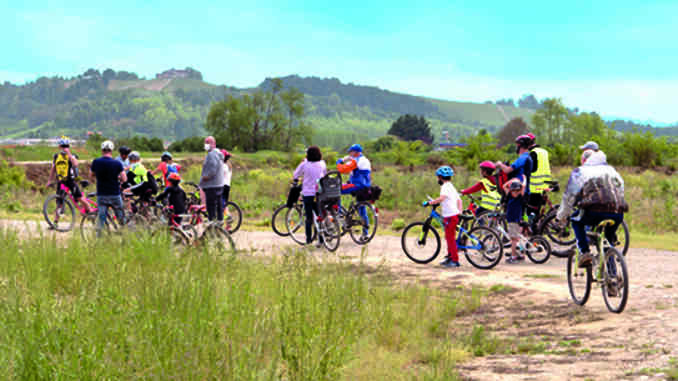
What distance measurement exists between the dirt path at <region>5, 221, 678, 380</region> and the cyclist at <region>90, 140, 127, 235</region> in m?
4.63

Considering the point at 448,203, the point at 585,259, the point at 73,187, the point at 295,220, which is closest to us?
the point at 585,259

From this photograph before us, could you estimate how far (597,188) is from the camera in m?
6.80

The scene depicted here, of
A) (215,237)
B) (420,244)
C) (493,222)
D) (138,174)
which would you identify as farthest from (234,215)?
(215,237)

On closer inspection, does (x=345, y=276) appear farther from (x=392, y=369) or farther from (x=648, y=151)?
(x=648, y=151)

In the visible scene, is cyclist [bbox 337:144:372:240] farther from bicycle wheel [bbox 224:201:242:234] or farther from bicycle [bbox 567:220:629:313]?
bicycle [bbox 567:220:629:313]

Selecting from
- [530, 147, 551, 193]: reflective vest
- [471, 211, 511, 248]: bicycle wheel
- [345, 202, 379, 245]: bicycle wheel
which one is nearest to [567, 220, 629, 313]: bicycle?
[530, 147, 551, 193]: reflective vest

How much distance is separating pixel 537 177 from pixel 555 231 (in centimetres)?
161

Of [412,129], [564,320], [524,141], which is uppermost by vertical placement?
[412,129]

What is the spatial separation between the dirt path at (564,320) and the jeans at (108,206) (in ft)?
14.8

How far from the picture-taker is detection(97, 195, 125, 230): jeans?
36.9ft

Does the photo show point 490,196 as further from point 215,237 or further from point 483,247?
point 215,237

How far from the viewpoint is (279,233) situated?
14.5m

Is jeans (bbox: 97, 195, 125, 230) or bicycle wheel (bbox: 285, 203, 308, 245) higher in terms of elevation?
jeans (bbox: 97, 195, 125, 230)

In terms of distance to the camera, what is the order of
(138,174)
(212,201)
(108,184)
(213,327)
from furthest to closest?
1. (138,174)
2. (108,184)
3. (212,201)
4. (213,327)
